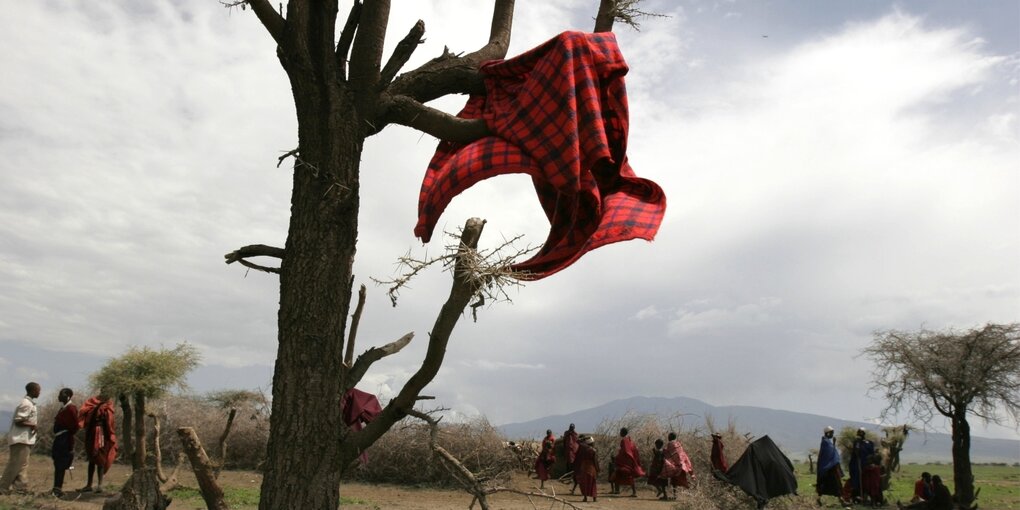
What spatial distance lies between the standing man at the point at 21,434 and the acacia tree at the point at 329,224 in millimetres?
9902

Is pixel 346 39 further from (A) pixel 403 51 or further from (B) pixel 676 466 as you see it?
(B) pixel 676 466

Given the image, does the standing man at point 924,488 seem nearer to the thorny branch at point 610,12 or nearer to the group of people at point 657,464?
the group of people at point 657,464

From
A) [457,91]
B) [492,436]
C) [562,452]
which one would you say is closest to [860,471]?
[562,452]

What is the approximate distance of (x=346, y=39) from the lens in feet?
12.0

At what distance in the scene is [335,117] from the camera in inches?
139

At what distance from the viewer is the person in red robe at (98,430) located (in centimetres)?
1202

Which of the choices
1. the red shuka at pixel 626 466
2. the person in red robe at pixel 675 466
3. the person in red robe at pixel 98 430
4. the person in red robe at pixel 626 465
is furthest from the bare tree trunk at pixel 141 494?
the person in red robe at pixel 675 466

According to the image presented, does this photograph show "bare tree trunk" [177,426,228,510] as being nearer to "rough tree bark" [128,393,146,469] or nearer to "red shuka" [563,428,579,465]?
"rough tree bark" [128,393,146,469]

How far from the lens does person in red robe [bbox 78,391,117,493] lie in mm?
12023

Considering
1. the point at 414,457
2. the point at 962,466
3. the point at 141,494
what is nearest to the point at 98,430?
the point at 141,494

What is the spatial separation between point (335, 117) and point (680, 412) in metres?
20.9

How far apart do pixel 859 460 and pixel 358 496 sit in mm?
12399

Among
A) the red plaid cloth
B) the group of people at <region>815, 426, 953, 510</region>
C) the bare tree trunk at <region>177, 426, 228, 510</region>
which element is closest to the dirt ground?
the group of people at <region>815, 426, 953, 510</region>

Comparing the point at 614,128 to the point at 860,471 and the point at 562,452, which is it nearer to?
the point at 860,471
